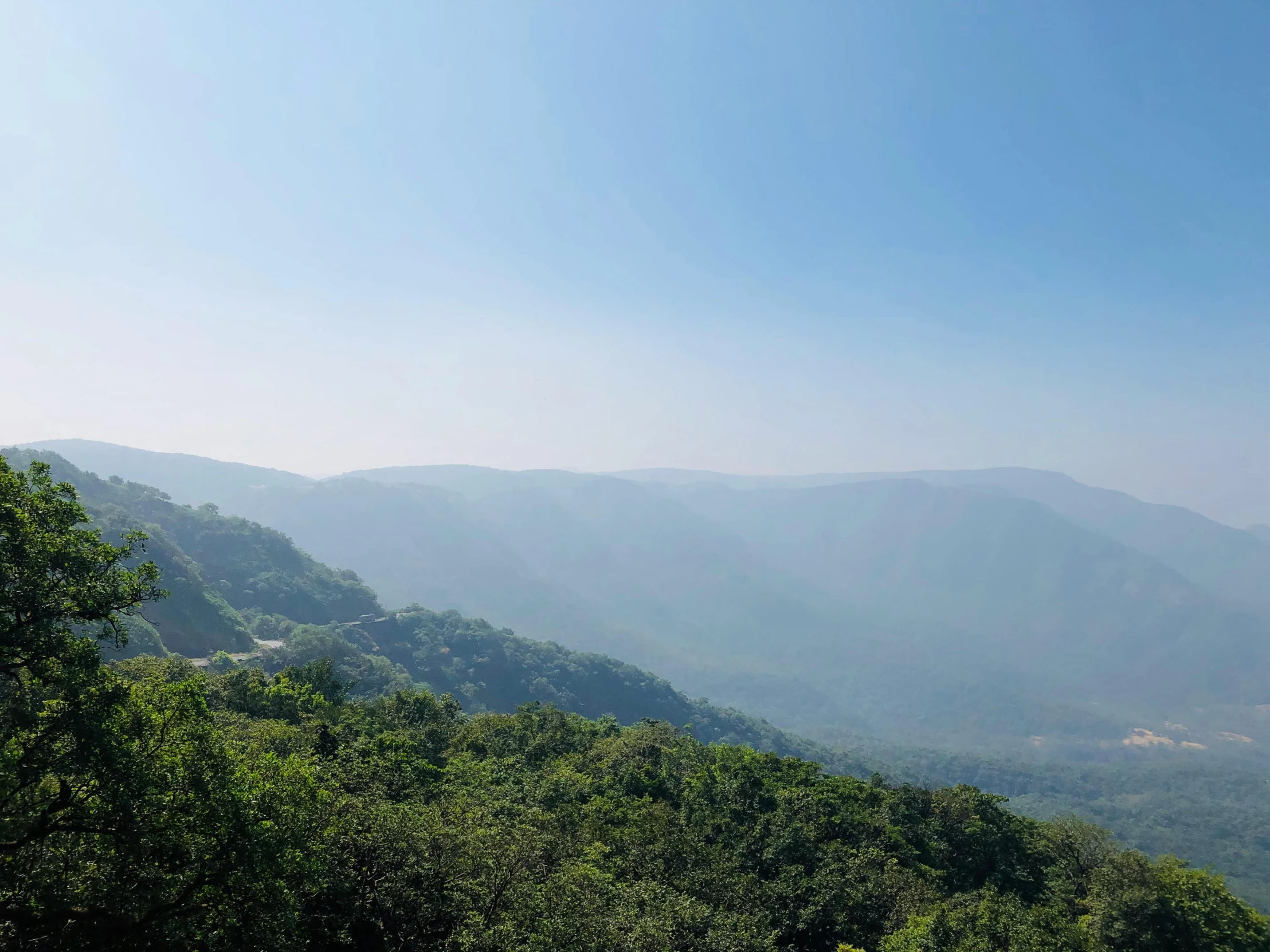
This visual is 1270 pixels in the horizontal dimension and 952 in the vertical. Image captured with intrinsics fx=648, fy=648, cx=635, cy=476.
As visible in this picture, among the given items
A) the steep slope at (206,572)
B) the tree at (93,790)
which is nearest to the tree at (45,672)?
the tree at (93,790)

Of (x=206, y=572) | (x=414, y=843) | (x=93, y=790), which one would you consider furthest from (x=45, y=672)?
(x=206, y=572)

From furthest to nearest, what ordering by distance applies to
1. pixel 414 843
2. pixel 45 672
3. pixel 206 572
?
1. pixel 206 572
2. pixel 414 843
3. pixel 45 672

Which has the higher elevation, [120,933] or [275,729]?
[120,933]

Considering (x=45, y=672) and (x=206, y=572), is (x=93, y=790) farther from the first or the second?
(x=206, y=572)

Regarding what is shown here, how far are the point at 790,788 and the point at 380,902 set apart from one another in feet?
104

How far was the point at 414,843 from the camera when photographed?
826 inches

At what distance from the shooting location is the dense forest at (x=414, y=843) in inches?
571

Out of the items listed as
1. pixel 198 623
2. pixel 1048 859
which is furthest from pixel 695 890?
pixel 198 623

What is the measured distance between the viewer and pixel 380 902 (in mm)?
20609

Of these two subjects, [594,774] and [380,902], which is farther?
[594,774]

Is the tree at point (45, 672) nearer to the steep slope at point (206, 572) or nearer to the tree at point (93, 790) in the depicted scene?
the tree at point (93, 790)

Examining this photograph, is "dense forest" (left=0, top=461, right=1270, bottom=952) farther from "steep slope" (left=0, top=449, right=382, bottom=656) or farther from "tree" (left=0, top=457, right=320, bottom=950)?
"steep slope" (left=0, top=449, right=382, bottom=656)

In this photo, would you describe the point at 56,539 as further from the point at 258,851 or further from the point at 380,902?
the point at 380,902

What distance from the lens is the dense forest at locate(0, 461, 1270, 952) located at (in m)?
14.5
